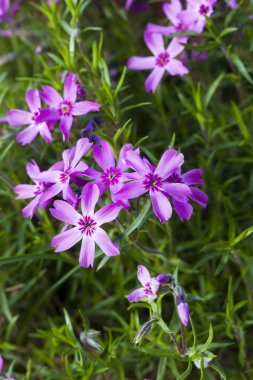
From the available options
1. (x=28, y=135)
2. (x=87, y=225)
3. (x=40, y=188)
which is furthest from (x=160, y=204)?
(x=28, y=135)

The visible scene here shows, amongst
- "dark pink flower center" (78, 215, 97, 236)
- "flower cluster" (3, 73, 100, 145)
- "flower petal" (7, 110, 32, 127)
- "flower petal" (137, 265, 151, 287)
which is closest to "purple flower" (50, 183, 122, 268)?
"dark pink flower center" (78, 215, 97, 236)

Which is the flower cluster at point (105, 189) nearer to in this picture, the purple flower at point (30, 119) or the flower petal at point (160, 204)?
the flower petal at point (160, 204)

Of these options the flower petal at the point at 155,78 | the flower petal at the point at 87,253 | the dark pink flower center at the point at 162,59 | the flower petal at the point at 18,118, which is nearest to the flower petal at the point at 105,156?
the flower petal at the point at 87,253

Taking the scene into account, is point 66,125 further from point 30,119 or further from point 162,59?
point 162,59

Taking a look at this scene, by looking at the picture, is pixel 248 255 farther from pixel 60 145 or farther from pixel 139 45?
pixel 139 45

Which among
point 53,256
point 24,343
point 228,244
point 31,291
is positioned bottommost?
point 24,343

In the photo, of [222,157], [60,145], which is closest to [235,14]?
[222,157]
